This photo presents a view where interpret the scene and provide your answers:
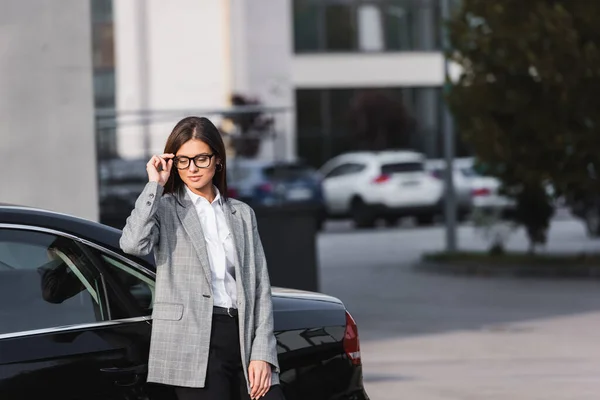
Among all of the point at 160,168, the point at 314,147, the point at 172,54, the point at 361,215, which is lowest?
the point at 361,215

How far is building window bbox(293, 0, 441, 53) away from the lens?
4903cm

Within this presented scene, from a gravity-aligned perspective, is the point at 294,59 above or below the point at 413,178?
above

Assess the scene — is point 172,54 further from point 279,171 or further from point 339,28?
point 279,171

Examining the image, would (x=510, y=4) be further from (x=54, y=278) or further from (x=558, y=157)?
(x=54, y=278)

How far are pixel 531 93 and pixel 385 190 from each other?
12.5m

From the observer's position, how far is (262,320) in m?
4.83

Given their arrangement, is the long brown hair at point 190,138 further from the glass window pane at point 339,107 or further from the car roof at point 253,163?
the glass window pane at point 339,107

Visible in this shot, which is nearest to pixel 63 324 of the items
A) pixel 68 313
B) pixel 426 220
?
pixel 68 313

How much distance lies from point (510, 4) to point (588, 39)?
1.20 m

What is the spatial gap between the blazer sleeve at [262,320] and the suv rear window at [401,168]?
27.0 metres

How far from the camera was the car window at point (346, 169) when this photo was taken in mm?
32312

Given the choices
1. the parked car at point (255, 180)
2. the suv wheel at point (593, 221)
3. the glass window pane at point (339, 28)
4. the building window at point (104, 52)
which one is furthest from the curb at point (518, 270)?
the glass window pane at point (339, 28)

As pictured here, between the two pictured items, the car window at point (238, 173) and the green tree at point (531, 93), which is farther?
the green tree at point (531, 93)

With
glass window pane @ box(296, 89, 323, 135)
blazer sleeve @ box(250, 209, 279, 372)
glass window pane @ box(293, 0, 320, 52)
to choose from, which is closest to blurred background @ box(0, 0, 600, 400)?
blazer sleeve @ box(250, 209, 279, 372)
